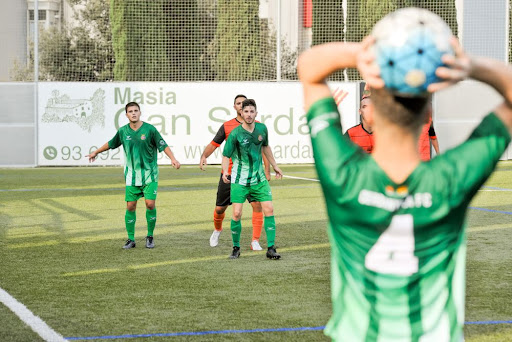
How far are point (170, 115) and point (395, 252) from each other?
86.2 ft

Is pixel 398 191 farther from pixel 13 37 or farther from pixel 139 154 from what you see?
pixel 13 37

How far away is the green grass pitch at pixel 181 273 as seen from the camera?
269 inches

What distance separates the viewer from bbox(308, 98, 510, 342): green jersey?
212 cm

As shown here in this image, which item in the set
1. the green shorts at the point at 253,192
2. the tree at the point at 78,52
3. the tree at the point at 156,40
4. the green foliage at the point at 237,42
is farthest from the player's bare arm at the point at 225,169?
the tree at the point at 78,52

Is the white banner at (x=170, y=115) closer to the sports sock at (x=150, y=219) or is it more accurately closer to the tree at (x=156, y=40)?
the tree at (x=156, y=40)

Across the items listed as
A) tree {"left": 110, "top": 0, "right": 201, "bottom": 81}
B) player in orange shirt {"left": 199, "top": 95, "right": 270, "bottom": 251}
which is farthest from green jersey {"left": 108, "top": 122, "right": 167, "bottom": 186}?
tree {"left": 110, "top": 0, "right": 201, "bottom": 81}

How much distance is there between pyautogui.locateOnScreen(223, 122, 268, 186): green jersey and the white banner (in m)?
17.2

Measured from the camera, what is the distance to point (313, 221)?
14242 millimetres

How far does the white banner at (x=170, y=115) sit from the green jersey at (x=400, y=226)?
83.6 ft

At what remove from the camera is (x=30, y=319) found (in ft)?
22.7

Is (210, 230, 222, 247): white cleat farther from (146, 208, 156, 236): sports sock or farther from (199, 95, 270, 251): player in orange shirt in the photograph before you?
(146, 208, 156, 236): sports sock

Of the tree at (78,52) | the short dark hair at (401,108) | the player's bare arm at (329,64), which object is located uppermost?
the tree at (78,52)

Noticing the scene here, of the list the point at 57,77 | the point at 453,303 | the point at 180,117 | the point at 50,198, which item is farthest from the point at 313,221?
the point at 57,77

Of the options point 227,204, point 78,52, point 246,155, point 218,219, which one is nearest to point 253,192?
point 246,155
